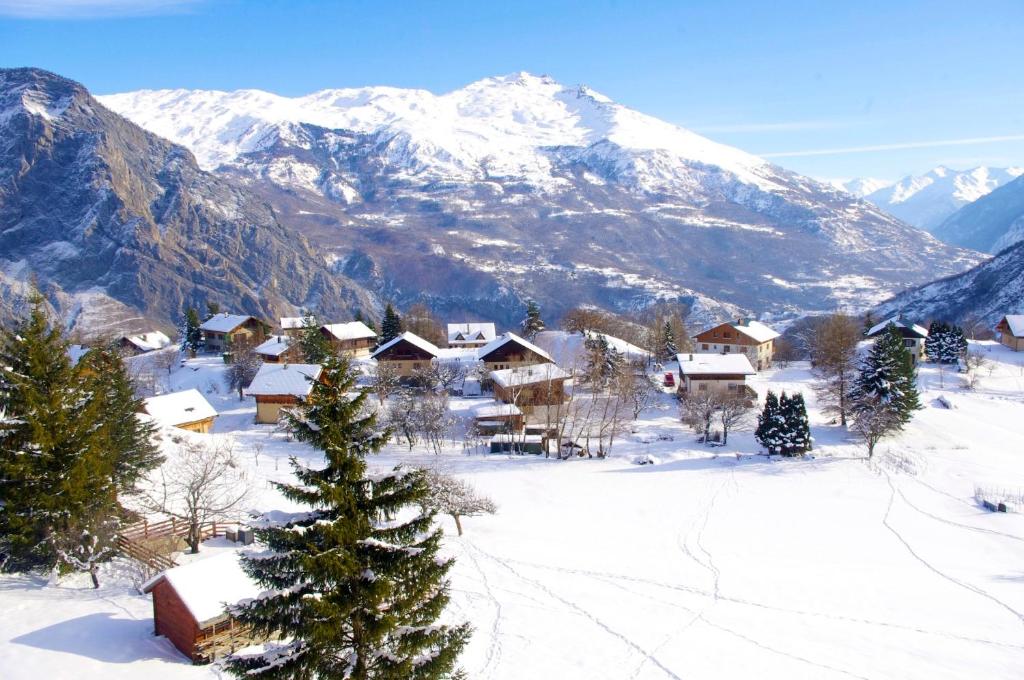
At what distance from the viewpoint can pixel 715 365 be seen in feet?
185

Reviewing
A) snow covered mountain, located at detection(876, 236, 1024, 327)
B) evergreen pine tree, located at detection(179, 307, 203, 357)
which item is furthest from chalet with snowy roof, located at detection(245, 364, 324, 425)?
snow covered mountain, located at detection(876, 236, 1024, 327)

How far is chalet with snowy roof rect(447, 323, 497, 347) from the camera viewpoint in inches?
3393

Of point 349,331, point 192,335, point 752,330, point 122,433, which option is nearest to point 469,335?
point 349,331

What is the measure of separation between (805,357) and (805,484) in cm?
5513

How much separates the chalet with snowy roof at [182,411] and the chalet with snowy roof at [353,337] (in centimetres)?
3172

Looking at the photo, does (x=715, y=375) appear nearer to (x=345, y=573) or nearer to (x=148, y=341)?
(x=345, y=573)

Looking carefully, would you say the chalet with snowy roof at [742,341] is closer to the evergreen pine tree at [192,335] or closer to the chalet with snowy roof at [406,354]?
the chalet with snowy roof at [406,354]

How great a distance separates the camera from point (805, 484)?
125 ft

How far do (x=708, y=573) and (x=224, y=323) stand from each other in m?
79.4

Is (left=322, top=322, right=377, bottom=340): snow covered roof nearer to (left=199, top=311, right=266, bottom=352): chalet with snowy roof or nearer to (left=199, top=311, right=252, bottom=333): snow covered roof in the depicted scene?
(left=199, top=311, right=266, bottom=352): chalet with snowy roof

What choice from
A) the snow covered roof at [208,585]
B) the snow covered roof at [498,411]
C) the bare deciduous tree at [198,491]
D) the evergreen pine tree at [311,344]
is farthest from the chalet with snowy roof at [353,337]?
the snow covered roof at [208,585]

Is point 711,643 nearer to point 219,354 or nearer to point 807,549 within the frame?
point 807,549

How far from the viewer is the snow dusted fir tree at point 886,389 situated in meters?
44.7

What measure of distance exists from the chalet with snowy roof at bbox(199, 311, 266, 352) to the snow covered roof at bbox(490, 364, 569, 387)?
4373 cm
